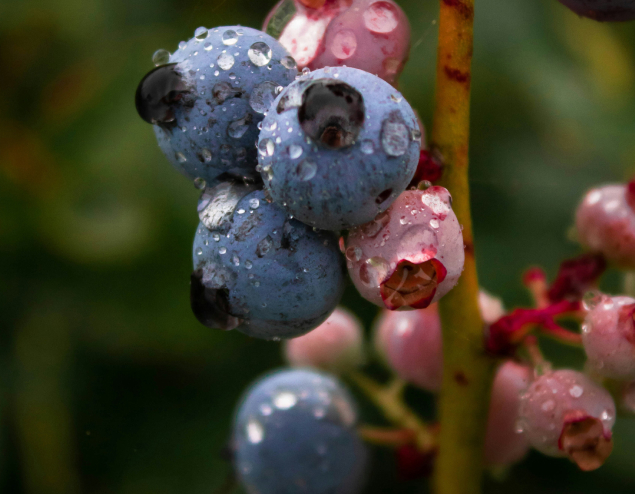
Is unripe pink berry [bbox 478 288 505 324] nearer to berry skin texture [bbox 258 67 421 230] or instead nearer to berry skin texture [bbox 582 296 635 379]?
berry skin texture [bbox 582 296 635 379]

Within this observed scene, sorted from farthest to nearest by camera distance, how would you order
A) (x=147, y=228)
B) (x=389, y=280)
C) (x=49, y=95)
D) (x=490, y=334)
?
(x=49, y=95)
(x=147, y=228)
(x=490, y=334)
(x=389, y=280)

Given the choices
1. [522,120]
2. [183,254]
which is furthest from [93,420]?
[522,120]

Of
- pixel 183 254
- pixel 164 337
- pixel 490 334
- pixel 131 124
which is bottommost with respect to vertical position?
pixel 164 337

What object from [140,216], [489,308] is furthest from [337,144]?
[140,216]

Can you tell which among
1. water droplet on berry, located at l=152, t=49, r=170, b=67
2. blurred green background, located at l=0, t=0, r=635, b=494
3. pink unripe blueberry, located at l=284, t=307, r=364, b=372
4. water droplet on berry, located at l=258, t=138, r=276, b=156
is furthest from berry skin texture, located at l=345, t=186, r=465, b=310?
blurred green background, located at l=0, t=0, r=635, b=494

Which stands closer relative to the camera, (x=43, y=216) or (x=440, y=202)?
(x=440, y=202)

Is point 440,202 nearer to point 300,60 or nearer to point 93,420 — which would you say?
point 300,60

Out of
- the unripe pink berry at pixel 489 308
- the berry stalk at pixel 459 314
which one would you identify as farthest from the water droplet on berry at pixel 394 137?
the unripe pink berry at pixel 489 308
